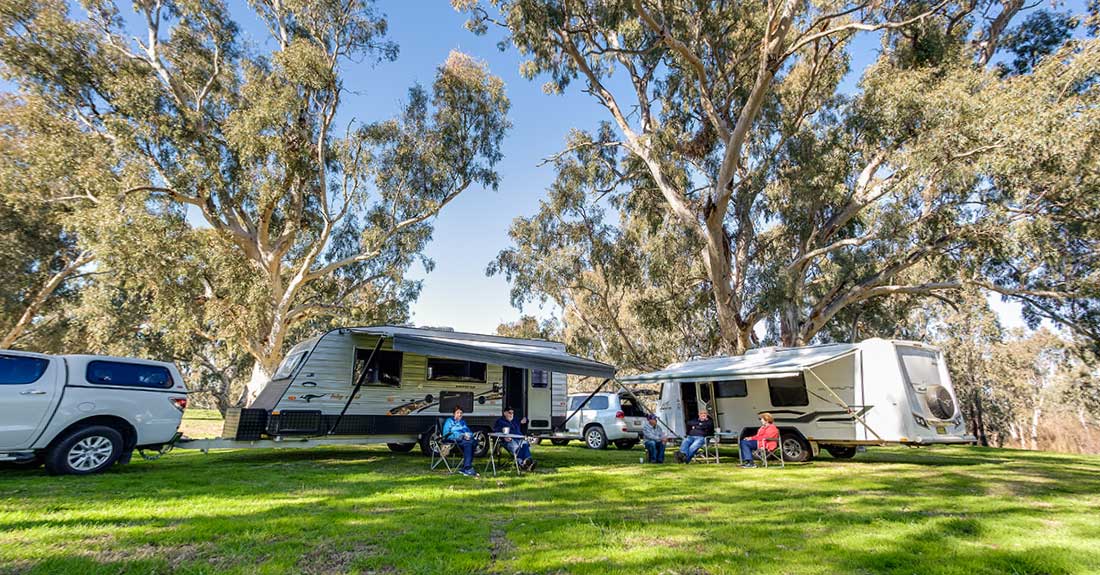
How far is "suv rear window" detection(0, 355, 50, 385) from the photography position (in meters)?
6.54

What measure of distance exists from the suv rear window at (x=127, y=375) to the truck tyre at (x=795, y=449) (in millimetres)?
11602

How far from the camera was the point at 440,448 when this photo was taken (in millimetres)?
8656

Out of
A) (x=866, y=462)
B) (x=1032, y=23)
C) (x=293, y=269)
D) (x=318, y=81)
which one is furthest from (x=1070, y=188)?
(x=293, y=269)

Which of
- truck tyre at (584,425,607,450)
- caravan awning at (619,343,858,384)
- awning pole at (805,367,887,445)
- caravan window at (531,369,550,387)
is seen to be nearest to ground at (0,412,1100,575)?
awning pole at (805,367,887,445)

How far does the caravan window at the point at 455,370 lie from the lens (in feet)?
34.0

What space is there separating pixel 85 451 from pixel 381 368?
4304mm

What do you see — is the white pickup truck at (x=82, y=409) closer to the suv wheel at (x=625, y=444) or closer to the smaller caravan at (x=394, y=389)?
the smaller caravan at (x=394, y=389)

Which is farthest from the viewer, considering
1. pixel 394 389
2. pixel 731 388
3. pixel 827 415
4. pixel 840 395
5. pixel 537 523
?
pixel 731 388

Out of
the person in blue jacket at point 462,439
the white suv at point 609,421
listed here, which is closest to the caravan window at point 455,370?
the person in blue jacket at point 462,439

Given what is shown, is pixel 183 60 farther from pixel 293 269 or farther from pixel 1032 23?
pixel 1032 23

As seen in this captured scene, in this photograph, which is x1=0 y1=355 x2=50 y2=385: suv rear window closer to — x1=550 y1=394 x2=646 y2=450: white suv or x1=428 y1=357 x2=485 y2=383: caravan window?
x1=428 y1=357 x2=485 y2=383: caravan window

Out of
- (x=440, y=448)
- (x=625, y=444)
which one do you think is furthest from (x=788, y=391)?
(x=440, y=448)

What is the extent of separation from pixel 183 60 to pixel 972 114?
24281 mm

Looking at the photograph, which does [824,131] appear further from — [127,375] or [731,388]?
[127,375]
